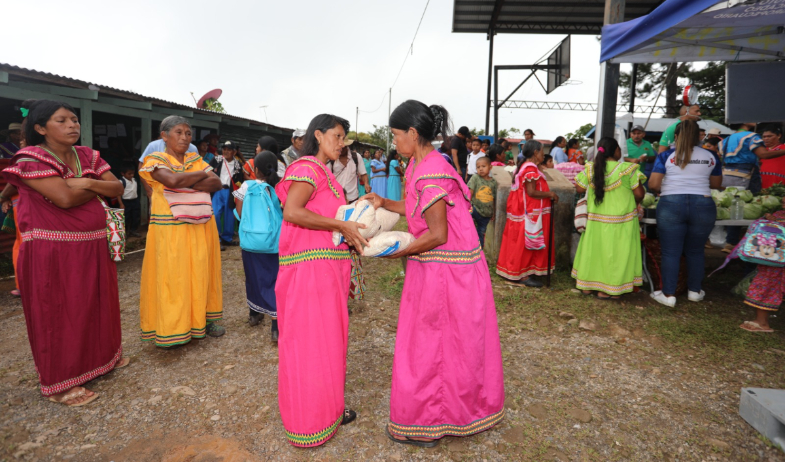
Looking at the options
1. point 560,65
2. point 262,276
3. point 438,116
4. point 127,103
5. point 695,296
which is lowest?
point 695,296

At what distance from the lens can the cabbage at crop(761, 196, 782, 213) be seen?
508 centimetres

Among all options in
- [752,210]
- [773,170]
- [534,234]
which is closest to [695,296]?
[752,210]

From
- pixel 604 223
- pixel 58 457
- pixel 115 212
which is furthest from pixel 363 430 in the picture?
pixel 604 223

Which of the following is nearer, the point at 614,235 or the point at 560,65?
the point at 614,235

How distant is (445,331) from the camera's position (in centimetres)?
240

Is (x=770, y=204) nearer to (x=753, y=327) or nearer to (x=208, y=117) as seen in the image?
(x=753, y=327)

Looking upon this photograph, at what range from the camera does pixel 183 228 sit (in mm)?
3686

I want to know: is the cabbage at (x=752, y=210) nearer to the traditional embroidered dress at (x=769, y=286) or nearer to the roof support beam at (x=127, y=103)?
the traditional embroidered dress at (x=769, y=286)

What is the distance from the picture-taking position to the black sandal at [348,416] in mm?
2779

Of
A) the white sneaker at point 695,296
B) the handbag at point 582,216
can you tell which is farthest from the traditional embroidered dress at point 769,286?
the handbag at point 582,216

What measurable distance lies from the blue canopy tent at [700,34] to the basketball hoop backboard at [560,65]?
684 centimetres

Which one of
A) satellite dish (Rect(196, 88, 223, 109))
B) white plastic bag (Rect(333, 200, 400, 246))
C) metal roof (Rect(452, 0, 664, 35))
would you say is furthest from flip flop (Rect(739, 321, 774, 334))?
satellite dish (Rect(196, 88, 223, 109))

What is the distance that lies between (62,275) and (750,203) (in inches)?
274

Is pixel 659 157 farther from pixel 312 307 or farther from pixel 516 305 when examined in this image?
pixel 312 307
